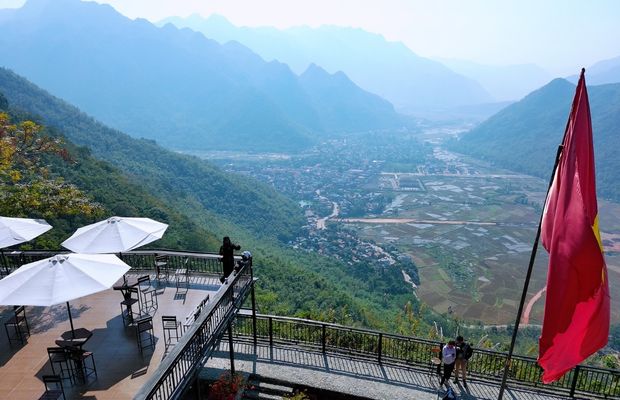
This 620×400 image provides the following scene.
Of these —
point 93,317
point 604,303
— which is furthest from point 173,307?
point 604,303

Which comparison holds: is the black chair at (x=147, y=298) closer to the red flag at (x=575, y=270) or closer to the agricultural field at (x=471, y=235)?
the red flag at (x=575, y=270)

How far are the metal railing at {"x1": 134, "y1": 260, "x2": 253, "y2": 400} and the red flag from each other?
20.0ft

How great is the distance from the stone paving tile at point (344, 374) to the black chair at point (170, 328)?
1.27m

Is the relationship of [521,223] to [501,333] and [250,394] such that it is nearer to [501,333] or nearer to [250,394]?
[501,333]

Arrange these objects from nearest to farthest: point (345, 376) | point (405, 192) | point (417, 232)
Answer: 1. point (345, 376)
2. point (417, 232)
3. point (405, 192)

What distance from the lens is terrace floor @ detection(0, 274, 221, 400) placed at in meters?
8.77

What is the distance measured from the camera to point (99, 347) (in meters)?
10.3

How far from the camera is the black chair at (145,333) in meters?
10.0

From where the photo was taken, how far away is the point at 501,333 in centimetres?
4881

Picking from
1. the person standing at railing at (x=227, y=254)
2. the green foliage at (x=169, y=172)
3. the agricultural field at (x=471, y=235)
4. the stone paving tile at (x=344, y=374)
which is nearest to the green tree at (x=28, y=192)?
the person standing at railing at (x=227, y=254)

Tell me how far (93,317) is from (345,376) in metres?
7.85

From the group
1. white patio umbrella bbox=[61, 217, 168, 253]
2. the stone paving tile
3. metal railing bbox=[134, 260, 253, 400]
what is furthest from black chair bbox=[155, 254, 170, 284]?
metal railing bbox=[134, 260, 253, 400]

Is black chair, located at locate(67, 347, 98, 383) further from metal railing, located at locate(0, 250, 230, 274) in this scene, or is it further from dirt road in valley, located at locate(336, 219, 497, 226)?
dirt road in valley, located at locate(336, 219, 497, 226)

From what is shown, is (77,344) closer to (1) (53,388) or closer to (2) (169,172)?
(1) (53,388)
